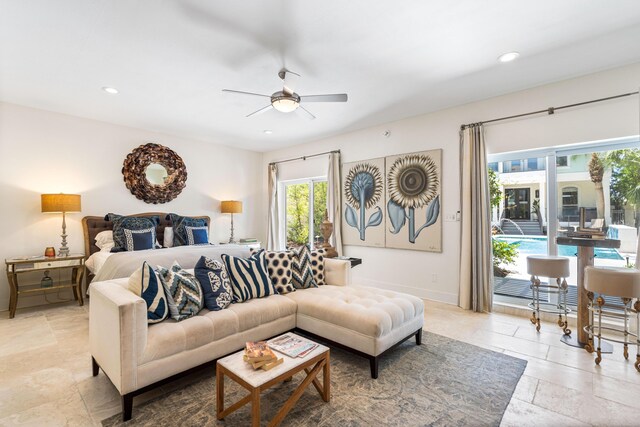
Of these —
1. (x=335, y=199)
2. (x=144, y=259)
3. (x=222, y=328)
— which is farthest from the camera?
(x=335, y=199)

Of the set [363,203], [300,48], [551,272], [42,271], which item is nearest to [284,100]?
[300,48]

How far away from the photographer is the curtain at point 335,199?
5.28 metres

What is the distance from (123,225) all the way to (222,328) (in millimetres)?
3105

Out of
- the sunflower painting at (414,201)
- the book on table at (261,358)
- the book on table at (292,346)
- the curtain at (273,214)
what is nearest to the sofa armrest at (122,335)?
the book on table at (261,358)

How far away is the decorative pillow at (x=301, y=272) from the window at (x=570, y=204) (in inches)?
118

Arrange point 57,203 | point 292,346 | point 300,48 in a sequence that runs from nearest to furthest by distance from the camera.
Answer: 1. point 292,346
2. point 300,48
3. point 57,203

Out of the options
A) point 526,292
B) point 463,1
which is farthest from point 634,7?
point 526,292

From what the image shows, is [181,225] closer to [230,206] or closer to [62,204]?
[230,206]

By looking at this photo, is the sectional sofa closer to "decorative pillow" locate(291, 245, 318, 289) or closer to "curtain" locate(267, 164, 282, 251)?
"decorative pillow" locate(291, 245, 318, 289)

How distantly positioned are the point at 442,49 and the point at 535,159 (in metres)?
1.97

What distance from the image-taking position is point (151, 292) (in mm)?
2031

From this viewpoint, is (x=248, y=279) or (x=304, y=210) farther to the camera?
(x=304, y=210)

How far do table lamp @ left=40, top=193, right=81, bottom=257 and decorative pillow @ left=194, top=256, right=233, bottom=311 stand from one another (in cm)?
282

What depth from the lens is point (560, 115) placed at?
325cm
